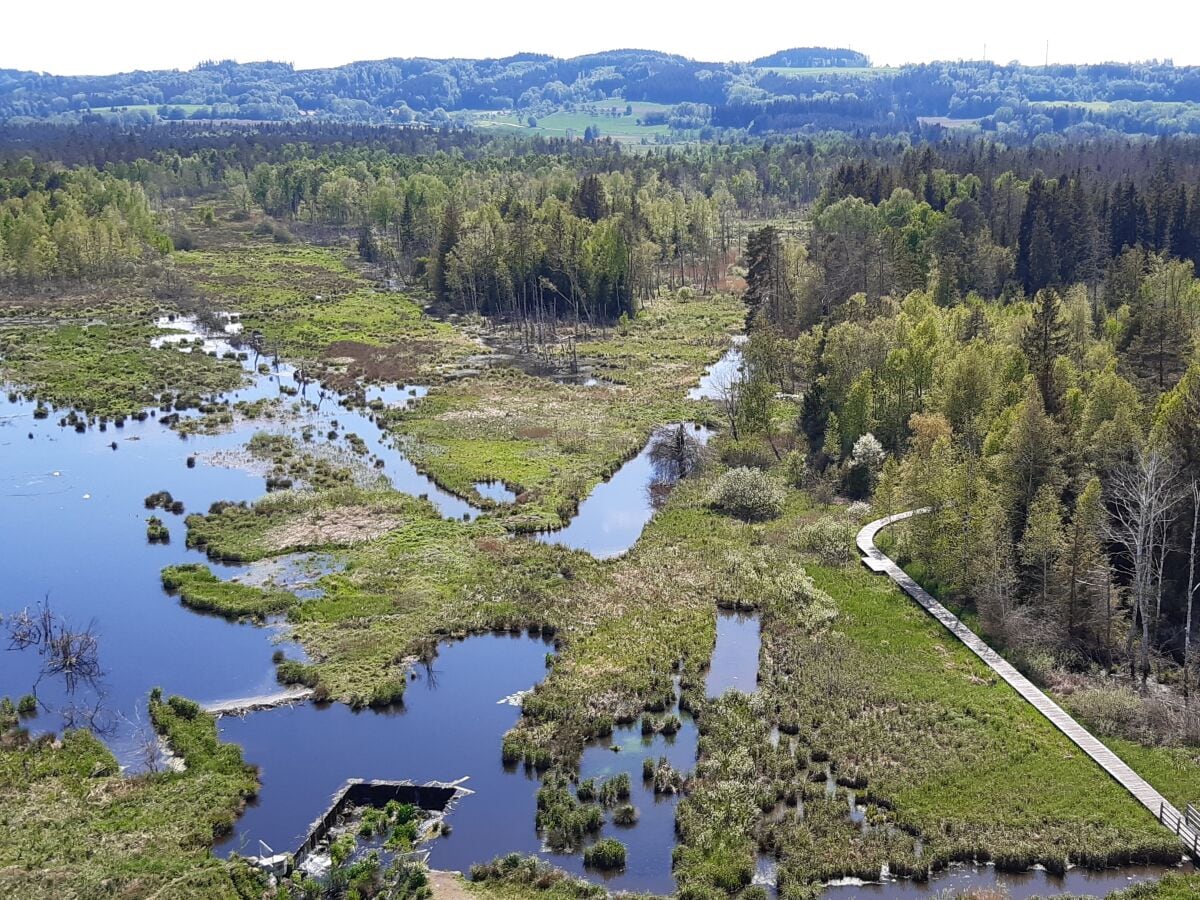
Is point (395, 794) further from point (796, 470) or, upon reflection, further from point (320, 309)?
point (320, 309)

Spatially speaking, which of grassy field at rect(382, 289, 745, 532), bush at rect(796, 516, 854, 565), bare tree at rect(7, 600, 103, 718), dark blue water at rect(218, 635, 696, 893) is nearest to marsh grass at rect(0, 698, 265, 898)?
dark blue water at rect(218, 635, 696, 893)

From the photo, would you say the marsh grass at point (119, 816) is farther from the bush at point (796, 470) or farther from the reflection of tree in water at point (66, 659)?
the bush at point (796, 470)

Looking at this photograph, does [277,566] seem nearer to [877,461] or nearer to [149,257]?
[877,461]

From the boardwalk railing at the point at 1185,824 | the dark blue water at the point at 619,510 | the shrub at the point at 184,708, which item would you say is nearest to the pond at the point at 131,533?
the shrub at the point at 184,708

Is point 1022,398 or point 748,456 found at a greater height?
point 1022,398

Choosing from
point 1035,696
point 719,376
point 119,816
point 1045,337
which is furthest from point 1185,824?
point 719,376

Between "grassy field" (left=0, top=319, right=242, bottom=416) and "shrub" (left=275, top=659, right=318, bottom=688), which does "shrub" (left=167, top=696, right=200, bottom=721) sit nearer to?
"shrub" (left=275, top=659, right=318, bottom=688)

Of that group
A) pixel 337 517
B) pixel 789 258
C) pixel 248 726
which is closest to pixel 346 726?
pixel 248 726
